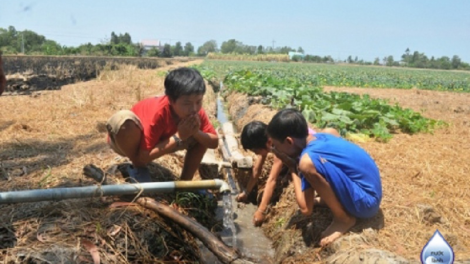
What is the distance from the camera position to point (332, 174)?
123 inches

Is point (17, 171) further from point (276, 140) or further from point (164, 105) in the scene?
point (276, 140)

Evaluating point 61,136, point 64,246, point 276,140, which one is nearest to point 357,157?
point 276,140

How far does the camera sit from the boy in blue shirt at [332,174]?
313cm

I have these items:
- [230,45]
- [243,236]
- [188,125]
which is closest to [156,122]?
[188,125]

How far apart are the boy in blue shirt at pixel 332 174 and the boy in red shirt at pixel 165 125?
0.65m

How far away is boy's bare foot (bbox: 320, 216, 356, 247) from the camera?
316 centimetres

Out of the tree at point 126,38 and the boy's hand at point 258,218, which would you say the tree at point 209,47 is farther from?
the boy's hand at point 258,218

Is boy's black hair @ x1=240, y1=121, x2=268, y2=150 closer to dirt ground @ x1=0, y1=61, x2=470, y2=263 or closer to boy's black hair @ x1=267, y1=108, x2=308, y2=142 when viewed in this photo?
dirt ground @ x1=0, y1=61, x2=470, y2=263

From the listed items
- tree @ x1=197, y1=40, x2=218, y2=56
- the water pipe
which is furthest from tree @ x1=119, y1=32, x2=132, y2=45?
the water pipe

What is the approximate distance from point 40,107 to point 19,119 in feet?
4.81

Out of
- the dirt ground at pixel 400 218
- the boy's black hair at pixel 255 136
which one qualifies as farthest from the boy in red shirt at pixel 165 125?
the dirt ground at pixel 400 218

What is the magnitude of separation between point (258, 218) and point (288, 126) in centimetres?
138

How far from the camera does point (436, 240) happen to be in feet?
4.32

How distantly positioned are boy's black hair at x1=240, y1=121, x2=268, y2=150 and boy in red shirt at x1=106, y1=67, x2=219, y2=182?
19.2 inches
